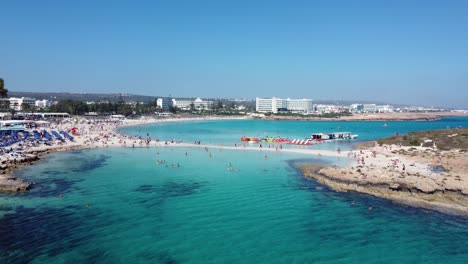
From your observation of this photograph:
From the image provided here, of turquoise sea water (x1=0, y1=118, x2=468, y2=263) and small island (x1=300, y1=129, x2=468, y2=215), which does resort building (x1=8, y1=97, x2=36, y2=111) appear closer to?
turquoise sea water (x1=0, y1=118, x2=468, y2=263)

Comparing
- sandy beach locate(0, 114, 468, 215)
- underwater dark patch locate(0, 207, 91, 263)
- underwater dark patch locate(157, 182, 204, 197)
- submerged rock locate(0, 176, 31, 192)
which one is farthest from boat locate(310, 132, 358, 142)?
underwater dark patch locate(0, 207, 91, 263)

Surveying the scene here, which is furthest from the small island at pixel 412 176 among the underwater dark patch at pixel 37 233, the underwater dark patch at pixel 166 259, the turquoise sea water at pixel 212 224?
the underwater dark patch at pixel 37 233

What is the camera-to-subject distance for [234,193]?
27312 mm

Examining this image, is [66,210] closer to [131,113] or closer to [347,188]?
[347,188]

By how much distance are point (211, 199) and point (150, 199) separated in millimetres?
4191

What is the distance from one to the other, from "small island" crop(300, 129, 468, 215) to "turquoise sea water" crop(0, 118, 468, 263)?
1727 millimetres

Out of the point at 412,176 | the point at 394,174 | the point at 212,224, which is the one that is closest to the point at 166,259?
the point at 212,224

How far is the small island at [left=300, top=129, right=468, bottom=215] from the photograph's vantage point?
24.9 metres

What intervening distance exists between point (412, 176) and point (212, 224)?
17121 mm

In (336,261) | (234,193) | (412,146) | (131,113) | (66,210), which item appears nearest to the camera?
(336,261)

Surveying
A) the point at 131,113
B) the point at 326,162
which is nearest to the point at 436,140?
the point at 326,162

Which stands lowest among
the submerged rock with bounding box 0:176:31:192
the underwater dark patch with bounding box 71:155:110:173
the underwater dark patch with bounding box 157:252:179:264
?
the underwater dark patch with bounding box 157:252:179:264

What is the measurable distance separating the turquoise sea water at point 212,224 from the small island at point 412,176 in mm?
1727

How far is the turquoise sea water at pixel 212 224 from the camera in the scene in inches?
656
